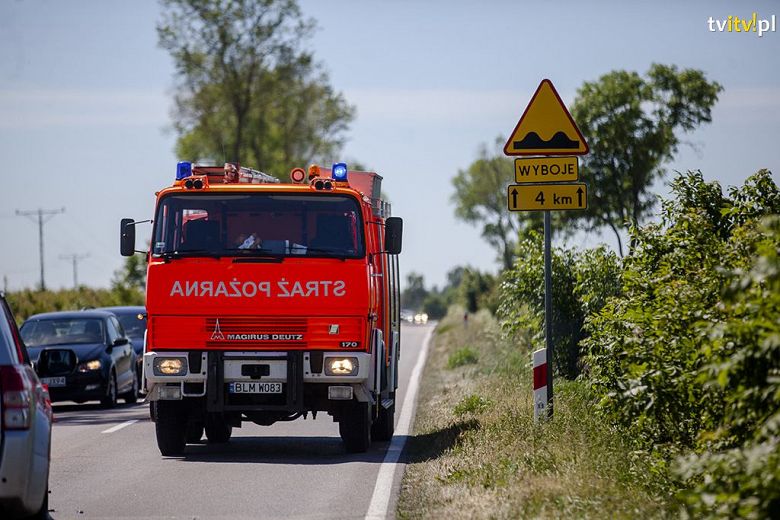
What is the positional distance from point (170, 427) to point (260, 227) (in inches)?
89.2

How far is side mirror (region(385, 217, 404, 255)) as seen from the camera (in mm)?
14969

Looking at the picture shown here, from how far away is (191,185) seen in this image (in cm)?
1462

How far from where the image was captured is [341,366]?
559 inches

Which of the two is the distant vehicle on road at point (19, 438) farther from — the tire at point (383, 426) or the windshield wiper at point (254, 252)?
the tire at point (383, 426)

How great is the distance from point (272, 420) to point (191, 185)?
8.54 ft

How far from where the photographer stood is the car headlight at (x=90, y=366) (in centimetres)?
2261

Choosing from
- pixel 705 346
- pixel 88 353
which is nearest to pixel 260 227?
pixel 705 346

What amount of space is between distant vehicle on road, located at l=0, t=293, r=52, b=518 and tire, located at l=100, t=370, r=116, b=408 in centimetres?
1389

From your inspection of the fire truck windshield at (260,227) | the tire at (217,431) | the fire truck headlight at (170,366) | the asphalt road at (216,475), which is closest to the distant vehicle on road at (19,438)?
the asphalt road at (216,475)

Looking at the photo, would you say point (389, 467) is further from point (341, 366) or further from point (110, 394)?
point (110, 394)

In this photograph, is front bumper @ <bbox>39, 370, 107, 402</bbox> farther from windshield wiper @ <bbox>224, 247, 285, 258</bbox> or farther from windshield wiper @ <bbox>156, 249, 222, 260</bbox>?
windshield wiper @ <bbox>224, 247, 285, 258</bbox>

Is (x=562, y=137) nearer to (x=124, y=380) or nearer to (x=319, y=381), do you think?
(x=319, y=381)

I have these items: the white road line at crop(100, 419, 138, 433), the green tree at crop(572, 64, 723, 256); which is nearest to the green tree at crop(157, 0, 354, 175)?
the green tree at crop(572, 64, 723, 256)

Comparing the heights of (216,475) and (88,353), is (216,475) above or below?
below
